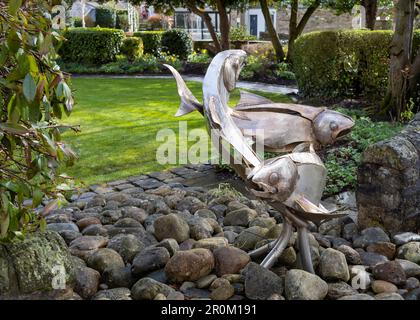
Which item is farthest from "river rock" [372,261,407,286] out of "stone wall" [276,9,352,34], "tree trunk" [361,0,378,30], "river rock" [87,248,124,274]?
"stone wall" [276,9,352,34]

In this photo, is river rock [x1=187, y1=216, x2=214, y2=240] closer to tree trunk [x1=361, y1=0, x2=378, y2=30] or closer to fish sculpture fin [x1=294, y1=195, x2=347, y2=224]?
fish sculpture fin [x1=294, y1=195, x2=347, y2=224]

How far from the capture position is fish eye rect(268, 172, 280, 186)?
286 cm

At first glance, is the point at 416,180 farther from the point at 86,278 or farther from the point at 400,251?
the point at 86,278

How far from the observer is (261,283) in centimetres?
312

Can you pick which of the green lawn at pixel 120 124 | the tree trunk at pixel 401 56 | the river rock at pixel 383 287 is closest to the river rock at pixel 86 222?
the green lawn at pixel 120 124

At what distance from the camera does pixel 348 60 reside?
971 centimetres

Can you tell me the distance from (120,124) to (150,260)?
5.51 meters

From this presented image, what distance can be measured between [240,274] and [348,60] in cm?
716

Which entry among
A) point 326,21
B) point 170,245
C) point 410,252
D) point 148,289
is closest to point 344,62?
point 410,252

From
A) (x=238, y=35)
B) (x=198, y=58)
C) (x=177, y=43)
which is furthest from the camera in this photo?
(x=238, y=35)

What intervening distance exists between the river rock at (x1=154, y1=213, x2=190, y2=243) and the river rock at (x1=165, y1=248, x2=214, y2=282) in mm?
489

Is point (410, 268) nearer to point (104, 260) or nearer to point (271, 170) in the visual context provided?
point (271, 170)

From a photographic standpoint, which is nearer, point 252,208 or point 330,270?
point 330,270
